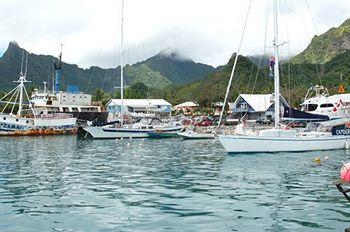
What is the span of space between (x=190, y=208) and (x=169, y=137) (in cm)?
4850

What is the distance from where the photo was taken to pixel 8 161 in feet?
99.2

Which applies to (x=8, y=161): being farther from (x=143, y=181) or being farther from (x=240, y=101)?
(x=240, y=101)

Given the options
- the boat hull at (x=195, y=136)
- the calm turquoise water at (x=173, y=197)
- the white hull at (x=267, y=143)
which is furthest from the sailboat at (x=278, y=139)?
the boat hull at (x=195, y=136)

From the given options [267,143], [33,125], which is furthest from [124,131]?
[267,143]

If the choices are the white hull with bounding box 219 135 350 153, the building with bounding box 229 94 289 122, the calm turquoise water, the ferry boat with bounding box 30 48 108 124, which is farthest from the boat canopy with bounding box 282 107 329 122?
the ferry boat with bounding box 30 48 108 124

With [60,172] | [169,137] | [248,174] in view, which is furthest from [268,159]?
[169,137]

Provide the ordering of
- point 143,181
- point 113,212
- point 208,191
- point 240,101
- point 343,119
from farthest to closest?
point 240,101 < point 343,119 < point 143,181 < point 208,191 < point 113,212

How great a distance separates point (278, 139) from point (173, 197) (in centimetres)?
1973

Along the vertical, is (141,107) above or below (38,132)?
above

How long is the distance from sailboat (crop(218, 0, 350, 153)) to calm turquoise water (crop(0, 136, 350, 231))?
515cm

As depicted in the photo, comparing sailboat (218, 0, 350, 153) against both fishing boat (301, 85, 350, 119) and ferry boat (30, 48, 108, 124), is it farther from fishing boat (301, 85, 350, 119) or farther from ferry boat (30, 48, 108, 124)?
ferry boat (30, 48, 108, 124)

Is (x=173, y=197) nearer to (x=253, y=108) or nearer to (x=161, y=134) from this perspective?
(x=161, y=134)

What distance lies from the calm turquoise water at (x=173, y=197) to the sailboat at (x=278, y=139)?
5155mm

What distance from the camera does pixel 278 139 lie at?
33938 millimetres
